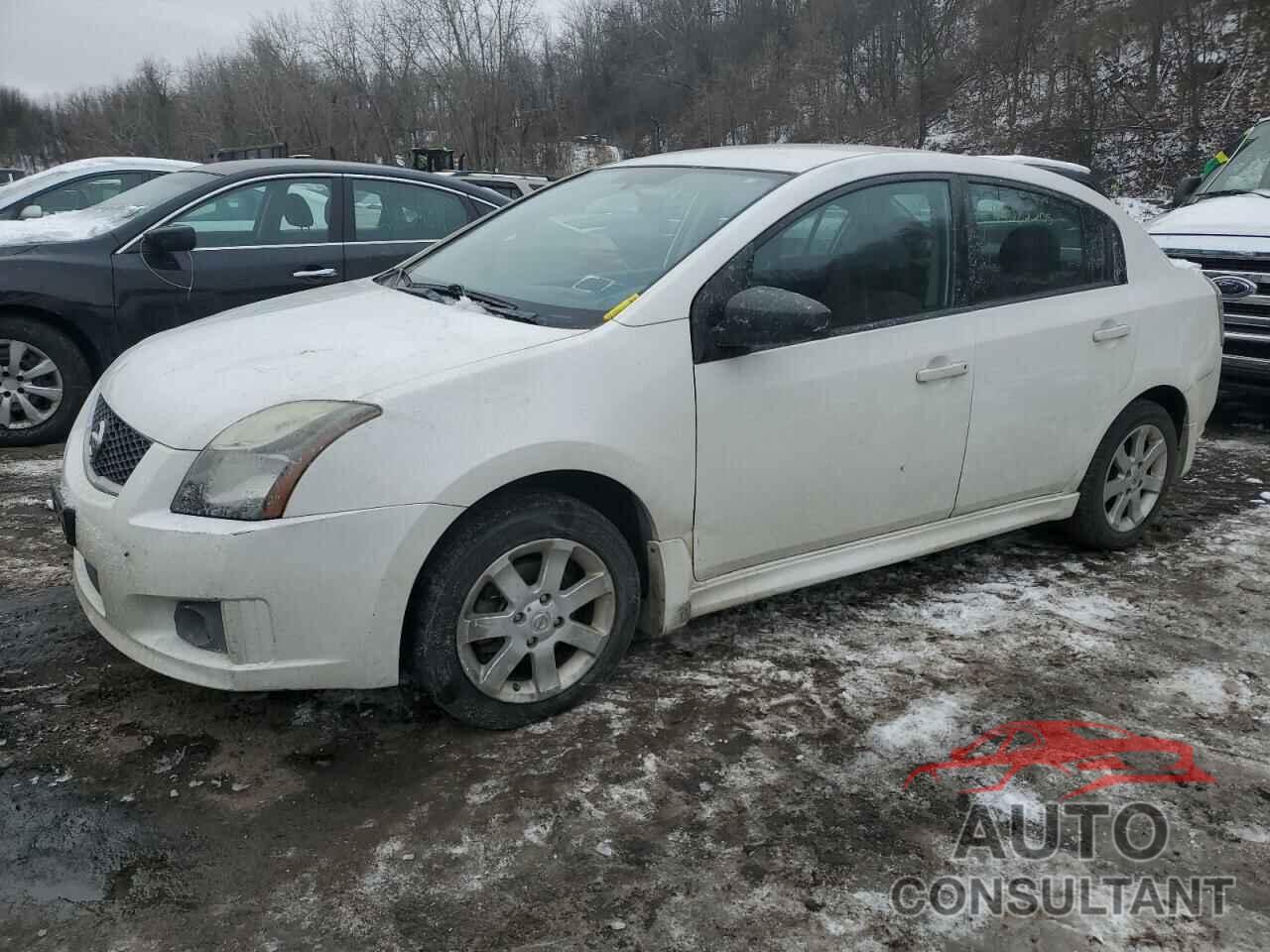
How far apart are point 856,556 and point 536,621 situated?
1257mm

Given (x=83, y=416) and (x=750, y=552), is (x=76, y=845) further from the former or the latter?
(x=750, y=552)

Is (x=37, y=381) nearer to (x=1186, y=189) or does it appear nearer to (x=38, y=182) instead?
(x=38, y=182)

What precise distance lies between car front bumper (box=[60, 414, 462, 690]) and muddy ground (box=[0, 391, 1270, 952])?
13.1 inches

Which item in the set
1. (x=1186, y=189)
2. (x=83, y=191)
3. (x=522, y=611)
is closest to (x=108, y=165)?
(x=83, y=191)

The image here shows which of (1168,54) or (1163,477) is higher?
(1168,54)

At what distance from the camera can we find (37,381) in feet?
19.1

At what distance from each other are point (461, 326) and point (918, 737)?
70.9 inches

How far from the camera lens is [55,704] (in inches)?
123

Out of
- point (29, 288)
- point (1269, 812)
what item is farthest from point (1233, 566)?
point (29, 288)

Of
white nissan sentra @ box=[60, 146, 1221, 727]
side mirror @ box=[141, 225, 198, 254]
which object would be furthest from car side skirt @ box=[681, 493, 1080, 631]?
side mirror @ box=[141, 225, 198, 254]

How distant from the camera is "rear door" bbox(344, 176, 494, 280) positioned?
21.3ft

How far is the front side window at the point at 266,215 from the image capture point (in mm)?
6156

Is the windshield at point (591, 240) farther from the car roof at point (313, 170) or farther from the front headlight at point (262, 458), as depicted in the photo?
the car roof at point (313, 170)

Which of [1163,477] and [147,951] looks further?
[1163,477]
